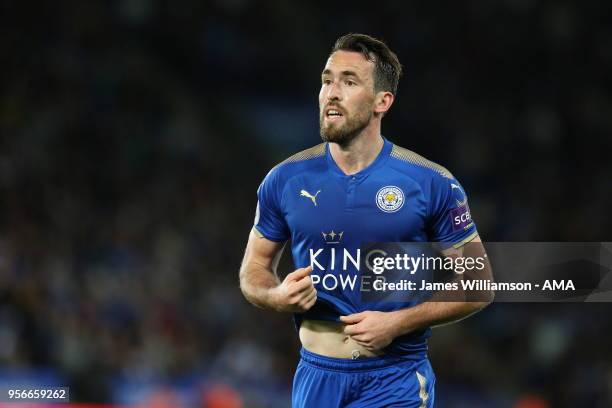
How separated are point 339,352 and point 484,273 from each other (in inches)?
27.0

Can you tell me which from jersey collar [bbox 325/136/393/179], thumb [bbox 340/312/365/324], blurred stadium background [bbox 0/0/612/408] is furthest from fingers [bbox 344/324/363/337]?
blurred stadium background [bbox 0/0/612/408]

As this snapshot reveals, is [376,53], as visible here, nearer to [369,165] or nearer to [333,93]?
[333,93]

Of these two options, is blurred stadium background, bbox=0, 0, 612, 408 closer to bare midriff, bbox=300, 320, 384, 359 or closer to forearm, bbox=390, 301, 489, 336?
bare midriff, bbox=300, 320, 384, 359

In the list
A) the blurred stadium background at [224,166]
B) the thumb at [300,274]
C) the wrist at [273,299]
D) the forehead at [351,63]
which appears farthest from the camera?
the blurred stadium background at [224,166]

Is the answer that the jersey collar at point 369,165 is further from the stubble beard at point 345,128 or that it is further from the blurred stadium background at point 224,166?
the blurred stadium background at point 224,166

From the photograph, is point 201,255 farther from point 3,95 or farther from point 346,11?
point 346,11

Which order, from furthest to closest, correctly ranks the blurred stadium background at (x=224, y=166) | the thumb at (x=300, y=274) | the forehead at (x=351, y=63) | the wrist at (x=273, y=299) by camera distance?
the blurred stadium background at (x=224, y=166) < the forehead at (x=351, y=63) < the wrist at (x=273, y=299) < the thumb at (x=300, y=274)

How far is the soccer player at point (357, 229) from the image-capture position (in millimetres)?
4254

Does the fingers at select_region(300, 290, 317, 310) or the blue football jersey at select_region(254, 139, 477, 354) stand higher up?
the blue football jersey at select_region(254, 139, 477, 354)

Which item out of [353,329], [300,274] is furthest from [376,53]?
[353,329]

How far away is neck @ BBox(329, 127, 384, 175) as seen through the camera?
443 centimetres

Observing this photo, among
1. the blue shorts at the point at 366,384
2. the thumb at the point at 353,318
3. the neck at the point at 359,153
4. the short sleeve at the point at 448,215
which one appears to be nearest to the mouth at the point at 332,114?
the neck at the point at 359,153

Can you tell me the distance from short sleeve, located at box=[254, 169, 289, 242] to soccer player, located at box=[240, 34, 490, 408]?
0.03 meters

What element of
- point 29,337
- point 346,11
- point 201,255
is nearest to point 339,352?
point 29,337
